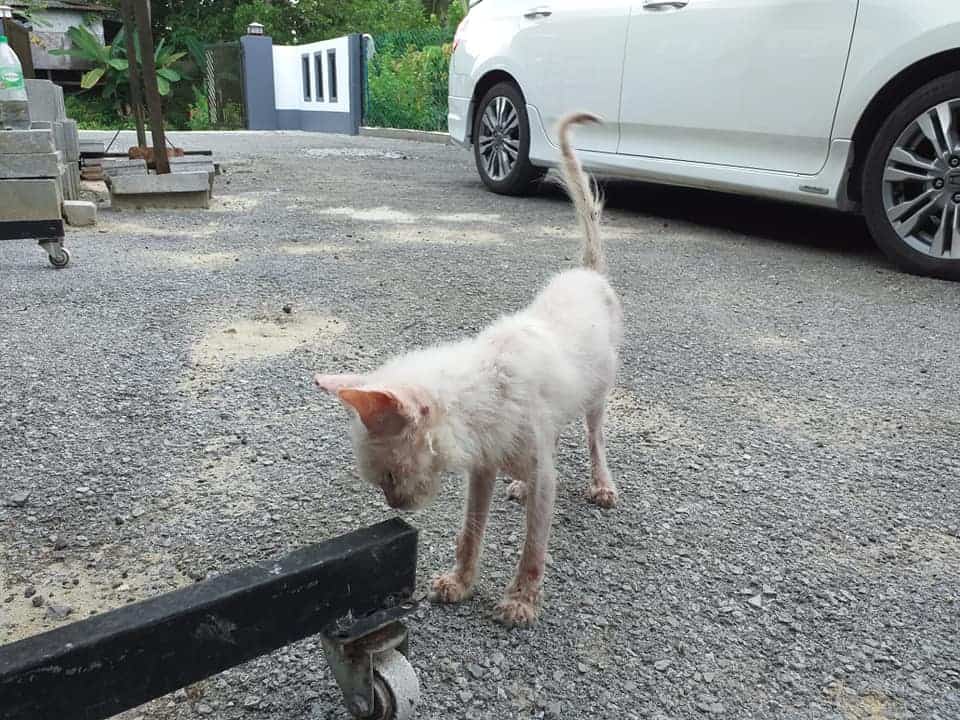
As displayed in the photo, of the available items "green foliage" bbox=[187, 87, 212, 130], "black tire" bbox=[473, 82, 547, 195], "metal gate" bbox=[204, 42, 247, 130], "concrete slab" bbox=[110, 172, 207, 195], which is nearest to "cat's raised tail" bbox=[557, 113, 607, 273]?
"black tire" bbox=[473, 82, 547, 195]

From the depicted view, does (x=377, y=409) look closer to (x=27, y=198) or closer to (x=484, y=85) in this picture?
(x=27, y=198)

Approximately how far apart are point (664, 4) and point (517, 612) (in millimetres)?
5189

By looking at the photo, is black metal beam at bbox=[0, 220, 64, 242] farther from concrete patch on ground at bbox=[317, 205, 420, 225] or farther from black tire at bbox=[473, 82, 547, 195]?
black tire at bbox=[473, 82, 547, 195]

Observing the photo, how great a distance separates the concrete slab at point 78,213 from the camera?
5840 millimetres

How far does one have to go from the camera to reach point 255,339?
3.49 meters

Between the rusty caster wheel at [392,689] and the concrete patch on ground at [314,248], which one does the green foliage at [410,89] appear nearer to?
the concrete patch on ground at [314,248]

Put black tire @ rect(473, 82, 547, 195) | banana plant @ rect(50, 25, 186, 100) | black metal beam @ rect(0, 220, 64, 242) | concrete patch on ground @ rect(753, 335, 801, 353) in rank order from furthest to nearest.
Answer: banana plant @ rect(50, 25, 186, 100) → black tire @ rect(473, 82, 547, 195) → black metal beam @ rect(0, 220, 64, 242) → concrete patch on ground @ rect(753, 335, 801, 353)

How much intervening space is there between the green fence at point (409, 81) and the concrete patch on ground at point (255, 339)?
13.1 m

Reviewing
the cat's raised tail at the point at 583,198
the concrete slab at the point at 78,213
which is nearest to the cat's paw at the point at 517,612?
the cat's raised tail at the point at 583,198

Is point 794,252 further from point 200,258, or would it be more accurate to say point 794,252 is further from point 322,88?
point 322,88

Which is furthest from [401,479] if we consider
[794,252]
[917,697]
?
[794,252]

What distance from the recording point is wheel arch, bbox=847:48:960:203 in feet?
14.5

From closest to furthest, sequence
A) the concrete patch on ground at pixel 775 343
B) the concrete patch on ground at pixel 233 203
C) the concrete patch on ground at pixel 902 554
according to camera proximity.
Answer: the concrete patch on ground at pixel 902 554
the concrete patch on ground at pixel 775 343
the concrete patch on ground at pixel 233 203

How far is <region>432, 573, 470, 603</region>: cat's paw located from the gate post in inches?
946
